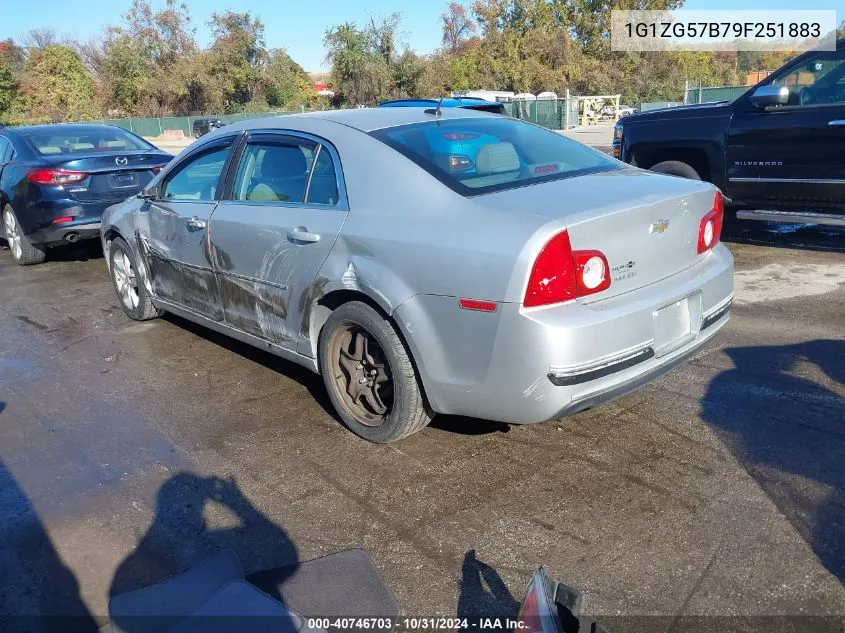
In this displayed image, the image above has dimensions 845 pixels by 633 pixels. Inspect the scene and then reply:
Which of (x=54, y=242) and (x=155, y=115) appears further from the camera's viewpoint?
(x=155, y=115)

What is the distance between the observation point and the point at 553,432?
3881mm

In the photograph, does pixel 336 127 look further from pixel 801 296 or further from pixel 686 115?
pixel 686 115

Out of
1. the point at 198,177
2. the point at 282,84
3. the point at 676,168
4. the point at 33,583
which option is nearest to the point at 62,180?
the point at 198,177

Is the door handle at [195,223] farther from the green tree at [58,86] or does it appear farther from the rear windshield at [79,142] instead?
the green tree at [58,86]

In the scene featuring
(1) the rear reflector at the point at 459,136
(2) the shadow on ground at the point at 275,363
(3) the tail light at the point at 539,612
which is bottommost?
(2) the shadow on ground at the point at 275,363

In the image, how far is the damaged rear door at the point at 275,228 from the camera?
3916mm

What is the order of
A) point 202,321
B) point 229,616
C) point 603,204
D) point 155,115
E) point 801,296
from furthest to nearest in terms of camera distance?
point 155,115 → point 801,296 → point 202,321 → point 603,204 → point 229,616

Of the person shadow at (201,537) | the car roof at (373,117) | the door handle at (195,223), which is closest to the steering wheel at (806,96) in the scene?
the car roof at (373,117)

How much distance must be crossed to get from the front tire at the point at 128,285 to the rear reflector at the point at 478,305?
3.57 metres

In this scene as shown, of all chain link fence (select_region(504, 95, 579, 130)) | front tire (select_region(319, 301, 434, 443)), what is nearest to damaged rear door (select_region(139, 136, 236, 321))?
front tire (select_region(319, 301, 434, 443))

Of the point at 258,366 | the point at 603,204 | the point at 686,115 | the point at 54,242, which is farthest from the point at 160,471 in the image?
the point at 686,115

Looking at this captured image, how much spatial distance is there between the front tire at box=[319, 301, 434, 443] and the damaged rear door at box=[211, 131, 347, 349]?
0.32m

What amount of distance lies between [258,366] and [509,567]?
9.24 feet

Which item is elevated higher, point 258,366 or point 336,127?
point 336,127
